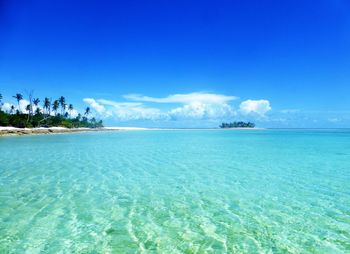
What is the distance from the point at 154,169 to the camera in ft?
46.2

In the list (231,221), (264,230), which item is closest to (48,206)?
(231,221)

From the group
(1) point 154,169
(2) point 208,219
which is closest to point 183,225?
(2) point 208,219

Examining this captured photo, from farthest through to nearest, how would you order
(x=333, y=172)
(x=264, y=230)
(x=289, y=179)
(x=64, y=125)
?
1. (x=64, y=125)
2. (x=333, y=172)
3. (x=289, y=179)
4. (x=264, y=230)

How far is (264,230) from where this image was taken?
5.95 m

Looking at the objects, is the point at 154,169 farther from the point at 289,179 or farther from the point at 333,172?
the point at 333,172

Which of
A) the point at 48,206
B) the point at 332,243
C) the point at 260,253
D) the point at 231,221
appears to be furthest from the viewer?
the point at 48,206

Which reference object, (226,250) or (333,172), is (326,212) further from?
(333,172)

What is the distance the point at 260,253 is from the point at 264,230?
1081 mm

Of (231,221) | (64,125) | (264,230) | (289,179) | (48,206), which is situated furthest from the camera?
(64,125)

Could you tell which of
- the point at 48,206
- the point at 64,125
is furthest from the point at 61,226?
the point at 64,125

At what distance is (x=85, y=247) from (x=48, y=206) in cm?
306

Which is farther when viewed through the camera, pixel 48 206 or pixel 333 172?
pixel 333 172

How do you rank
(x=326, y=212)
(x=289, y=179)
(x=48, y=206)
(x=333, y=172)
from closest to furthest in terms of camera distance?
1. (x=326, y=212)
2. (x=48, y=206)
3. (x=289, y=179)
4. (x=333, y=172)

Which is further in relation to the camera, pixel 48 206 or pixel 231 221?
pixel 48 206
